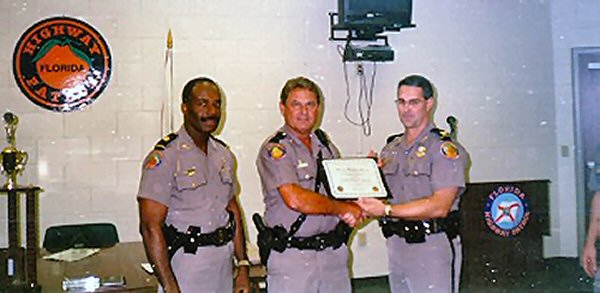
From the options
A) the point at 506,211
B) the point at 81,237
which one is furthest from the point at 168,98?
the point at 506,211

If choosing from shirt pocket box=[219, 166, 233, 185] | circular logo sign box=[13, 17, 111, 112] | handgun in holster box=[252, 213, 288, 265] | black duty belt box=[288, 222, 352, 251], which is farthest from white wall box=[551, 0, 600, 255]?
circular logo sign box=[13, 17, 111, 112]

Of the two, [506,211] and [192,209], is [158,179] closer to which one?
[192,209]

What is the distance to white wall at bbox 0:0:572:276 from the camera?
260cm

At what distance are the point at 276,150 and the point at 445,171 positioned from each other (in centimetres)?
45

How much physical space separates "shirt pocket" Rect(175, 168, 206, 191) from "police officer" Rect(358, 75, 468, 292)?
416 millimetres

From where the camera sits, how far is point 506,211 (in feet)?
8.41

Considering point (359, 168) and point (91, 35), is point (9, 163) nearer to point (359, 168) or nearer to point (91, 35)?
point (91, 35)

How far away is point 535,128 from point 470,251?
1.06 metres

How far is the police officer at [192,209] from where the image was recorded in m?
1.42

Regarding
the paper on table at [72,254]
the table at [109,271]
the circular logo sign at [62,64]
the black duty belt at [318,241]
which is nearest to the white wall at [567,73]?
the black duty belt at [318,241]

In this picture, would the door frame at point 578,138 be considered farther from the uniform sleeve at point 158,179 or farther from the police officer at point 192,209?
the uniform sleeve at point 158,179

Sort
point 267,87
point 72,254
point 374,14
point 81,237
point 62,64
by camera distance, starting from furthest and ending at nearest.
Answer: point 267,87 < point 374,14 < point 62,64 < point 81,237 < point 72,254

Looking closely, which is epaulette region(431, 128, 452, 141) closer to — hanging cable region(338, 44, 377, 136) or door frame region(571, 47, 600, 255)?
hanging cable region(338, 44, 377, 136)

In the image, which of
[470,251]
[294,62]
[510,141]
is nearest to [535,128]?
[510,141]
